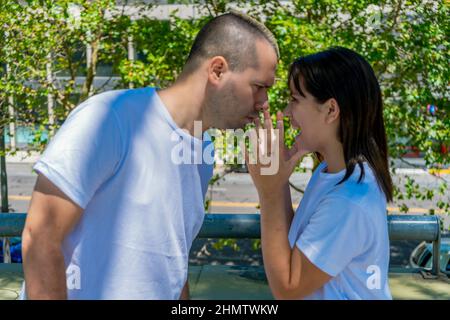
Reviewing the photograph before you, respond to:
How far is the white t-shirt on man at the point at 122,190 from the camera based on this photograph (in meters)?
1.69

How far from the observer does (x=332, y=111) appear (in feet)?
6.73

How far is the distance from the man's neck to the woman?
9.5 inches

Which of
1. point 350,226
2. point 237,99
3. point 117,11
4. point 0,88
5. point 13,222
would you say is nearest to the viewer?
point 350,226

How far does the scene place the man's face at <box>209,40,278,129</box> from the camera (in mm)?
2062

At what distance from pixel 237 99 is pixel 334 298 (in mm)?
760

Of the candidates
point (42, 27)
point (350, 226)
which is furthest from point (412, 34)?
point (350, 226)

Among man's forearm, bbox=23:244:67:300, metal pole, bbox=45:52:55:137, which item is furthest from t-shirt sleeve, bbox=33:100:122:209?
metal pole, bbox=45:52:55:137

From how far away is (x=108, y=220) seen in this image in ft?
5.88

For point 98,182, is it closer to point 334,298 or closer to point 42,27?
point 334,298

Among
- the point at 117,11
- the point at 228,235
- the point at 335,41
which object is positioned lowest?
the point at 228,235

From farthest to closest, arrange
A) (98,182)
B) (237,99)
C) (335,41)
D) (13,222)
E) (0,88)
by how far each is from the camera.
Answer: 1. (0,88)
2. (335,41)
3. (13,222)
4. (237,99)
5. (98,182)

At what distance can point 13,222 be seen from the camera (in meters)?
3.89

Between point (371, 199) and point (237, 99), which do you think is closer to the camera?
point (371, 199)

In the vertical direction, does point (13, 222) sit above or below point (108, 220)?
below
